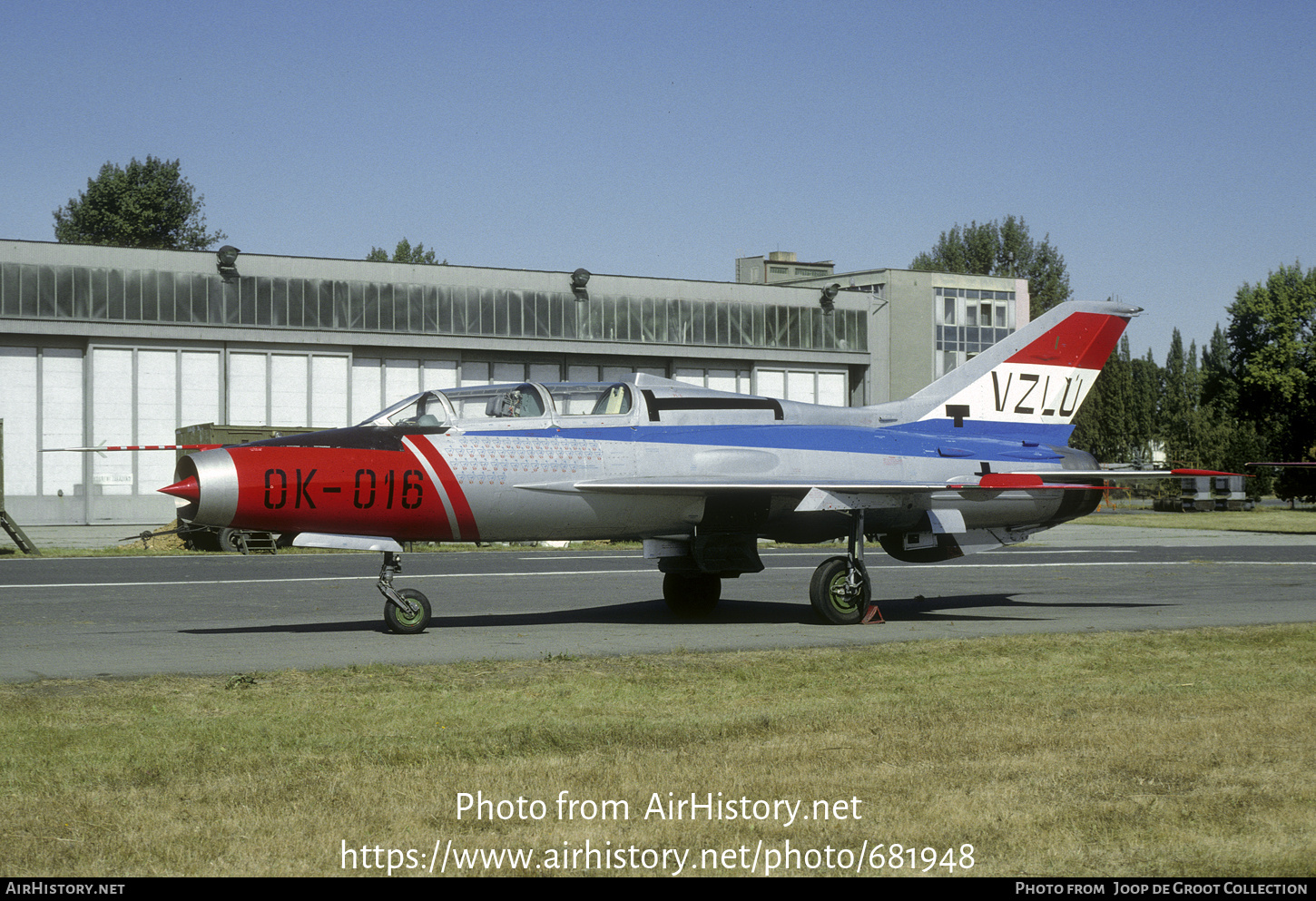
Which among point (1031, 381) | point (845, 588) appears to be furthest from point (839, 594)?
point (1031, 381)

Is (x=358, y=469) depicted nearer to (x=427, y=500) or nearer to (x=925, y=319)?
(x=427, y=500)

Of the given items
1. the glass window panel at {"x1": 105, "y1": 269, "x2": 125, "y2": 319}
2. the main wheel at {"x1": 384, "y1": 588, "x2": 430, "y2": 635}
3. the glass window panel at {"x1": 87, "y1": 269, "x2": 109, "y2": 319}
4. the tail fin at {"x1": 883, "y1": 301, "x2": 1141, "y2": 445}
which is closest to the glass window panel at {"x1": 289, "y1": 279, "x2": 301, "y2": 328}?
the glass window panel at {"x1": 105, "y1": 269, "x2": 125, "y2": 319}

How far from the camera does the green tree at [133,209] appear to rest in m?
94.8

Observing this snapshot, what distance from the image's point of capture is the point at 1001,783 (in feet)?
22.3

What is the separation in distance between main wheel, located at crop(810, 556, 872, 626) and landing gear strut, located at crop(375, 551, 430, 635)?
4645mm

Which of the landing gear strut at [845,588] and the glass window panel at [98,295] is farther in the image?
the glass window panel at [98,295]

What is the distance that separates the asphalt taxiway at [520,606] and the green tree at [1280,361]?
52.3 metres

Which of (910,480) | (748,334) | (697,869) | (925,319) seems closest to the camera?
(697,869)

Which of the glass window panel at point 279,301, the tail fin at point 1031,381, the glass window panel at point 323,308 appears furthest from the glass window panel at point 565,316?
the tail fin at point 1031,381

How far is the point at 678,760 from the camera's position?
7383mm

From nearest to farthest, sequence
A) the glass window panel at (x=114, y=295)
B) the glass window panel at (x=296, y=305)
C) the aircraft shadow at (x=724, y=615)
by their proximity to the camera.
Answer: the aircraft shadow at (x=724, y=615) → the glass window panel at (x=114, y=295) → the glass window panel at (x=296, y=305)

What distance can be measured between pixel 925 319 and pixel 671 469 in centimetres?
5586

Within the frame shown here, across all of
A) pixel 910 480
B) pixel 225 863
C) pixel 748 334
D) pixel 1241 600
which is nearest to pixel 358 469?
pixel 910 480

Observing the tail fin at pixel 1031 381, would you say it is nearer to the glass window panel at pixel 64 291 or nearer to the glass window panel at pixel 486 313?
the glass window panel at pixel 486 313
